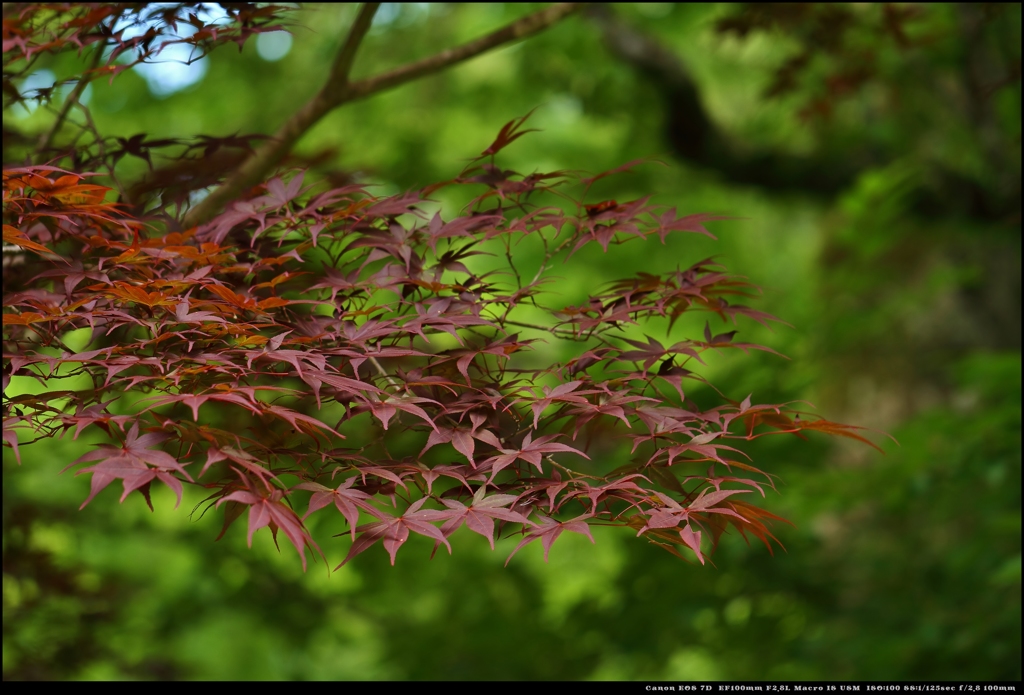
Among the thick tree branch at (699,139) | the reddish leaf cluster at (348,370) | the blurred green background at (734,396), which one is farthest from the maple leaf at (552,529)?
the thick tree branch at (699,139)

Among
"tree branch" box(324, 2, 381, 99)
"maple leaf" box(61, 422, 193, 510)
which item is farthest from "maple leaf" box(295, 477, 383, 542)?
"tree branch" box(324, 2, 381, 99)

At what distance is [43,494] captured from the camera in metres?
3.20

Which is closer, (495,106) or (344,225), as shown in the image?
(344,225)

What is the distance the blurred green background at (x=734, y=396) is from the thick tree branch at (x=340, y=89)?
0.19 meters

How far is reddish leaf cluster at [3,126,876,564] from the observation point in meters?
0.97

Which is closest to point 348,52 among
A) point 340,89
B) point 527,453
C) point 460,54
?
point 340,89

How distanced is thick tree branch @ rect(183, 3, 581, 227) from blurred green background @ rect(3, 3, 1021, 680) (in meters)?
0.19

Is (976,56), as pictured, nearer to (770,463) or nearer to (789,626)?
(770,463)

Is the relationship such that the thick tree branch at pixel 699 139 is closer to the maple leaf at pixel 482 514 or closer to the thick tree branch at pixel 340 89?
the thick tree branch at pixel 340 89

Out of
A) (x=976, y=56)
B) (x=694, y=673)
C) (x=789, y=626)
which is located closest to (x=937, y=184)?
(x=976, y=56)

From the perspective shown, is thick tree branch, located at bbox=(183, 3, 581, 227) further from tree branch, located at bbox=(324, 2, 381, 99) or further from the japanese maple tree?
the japanese maple tree

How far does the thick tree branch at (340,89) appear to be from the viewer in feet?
5.48
